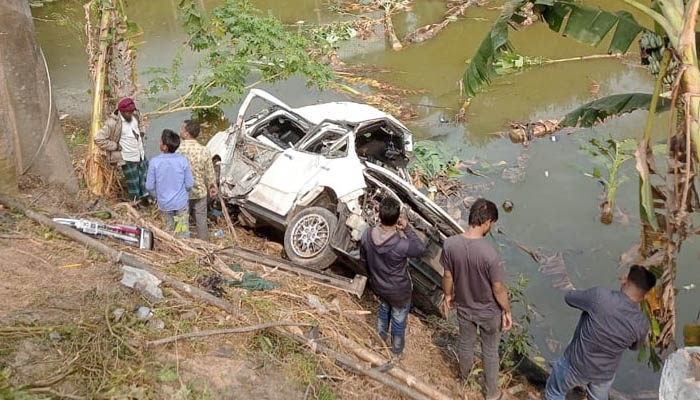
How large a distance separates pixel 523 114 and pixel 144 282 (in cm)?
1011

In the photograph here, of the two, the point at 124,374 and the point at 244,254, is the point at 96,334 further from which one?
the point at 244,254

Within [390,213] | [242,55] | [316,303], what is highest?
[242,55]

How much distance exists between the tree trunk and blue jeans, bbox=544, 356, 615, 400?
5.76 metres

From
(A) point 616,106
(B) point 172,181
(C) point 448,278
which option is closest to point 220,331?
(C) point 448,278

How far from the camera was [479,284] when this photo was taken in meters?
4.92

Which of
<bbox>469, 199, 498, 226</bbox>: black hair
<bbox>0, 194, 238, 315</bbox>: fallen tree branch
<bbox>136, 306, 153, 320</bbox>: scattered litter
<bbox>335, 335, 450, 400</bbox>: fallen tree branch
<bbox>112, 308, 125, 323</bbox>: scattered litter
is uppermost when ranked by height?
<bbox>469, 199, 498, 226</bbox>: black hair

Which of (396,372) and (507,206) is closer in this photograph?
(396,372)

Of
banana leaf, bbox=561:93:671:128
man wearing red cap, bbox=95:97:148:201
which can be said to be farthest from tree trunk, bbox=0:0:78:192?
banana leaf, bbox=561:93:671:128

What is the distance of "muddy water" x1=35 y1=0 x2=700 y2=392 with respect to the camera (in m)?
8.41

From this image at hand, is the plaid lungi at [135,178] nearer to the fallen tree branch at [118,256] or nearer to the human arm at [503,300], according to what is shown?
the fallen tree branch at [118,256]

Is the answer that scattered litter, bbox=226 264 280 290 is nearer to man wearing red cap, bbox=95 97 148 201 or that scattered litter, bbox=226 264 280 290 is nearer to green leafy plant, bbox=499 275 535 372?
green leafy plant, bbox=499 275 535 372

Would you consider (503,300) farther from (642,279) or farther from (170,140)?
(170,140)

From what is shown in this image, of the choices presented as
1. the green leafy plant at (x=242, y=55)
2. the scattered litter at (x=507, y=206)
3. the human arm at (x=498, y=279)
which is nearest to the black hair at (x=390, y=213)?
the human arm at (x=498, y=279)

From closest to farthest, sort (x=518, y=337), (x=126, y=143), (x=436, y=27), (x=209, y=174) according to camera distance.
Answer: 1. (x=518, y=337)
2. (x=209, y=174)
3. (x=126, y=143)
4. (x=436, y=27)
